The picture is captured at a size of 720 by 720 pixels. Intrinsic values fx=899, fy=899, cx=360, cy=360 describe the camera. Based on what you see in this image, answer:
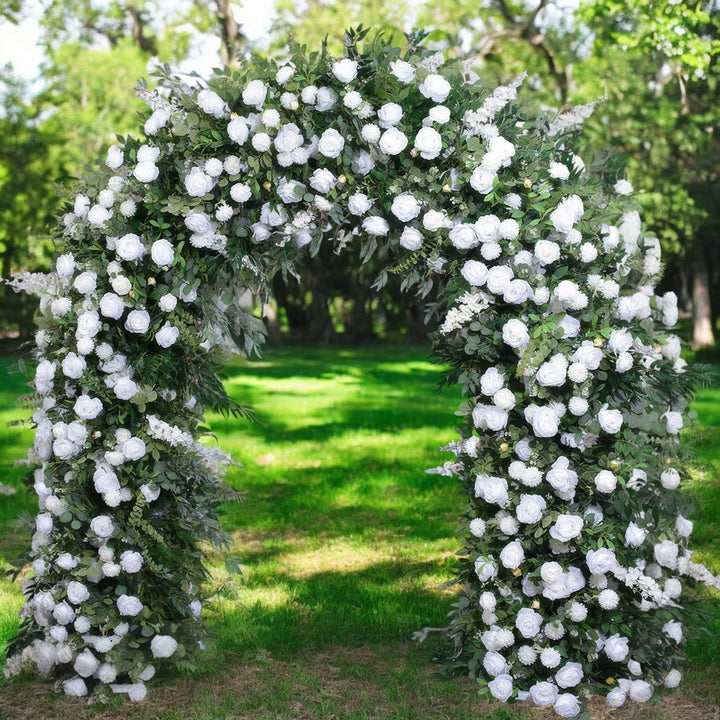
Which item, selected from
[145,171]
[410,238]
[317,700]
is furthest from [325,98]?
[317,700]

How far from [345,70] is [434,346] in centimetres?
131

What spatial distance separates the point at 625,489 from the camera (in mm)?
4109

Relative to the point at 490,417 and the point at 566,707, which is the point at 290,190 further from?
the point at 566,707

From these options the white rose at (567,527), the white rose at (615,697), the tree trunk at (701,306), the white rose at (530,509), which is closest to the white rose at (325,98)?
the white rose at (530,509)

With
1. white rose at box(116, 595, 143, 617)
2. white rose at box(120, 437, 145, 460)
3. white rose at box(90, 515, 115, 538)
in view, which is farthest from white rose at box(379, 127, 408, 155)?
white rose at box(116, 595, 143, 617)

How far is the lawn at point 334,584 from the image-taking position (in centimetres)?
423

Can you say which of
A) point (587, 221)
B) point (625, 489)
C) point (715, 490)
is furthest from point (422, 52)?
point (715, 490)

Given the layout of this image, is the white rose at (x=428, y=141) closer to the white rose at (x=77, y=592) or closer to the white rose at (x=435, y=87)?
the white rose at (x=435, y=87)

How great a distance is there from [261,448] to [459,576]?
631cm

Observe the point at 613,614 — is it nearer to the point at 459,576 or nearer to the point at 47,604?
the point at 459,576

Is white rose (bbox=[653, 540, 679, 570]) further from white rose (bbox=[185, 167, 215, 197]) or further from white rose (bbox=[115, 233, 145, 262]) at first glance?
white rose (bbox=[115, 233, 145, 262])

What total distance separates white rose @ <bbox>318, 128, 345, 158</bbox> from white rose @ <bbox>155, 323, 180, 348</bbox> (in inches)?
42.5

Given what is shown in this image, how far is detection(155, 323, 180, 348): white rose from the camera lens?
4172 millimetres

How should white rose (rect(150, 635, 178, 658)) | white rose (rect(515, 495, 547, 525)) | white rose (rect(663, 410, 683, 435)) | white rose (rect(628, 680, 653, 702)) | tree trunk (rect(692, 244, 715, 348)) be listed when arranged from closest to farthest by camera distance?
white rose (rect(515, 495, 547, 525)), white rose (rect(628, 680, 653, 702)), white rose (rect(150, 635, 178, 658)), white rose (rect(663, 410, 683, 435)), tree trunk (rect(692, 244, 715, 348))
